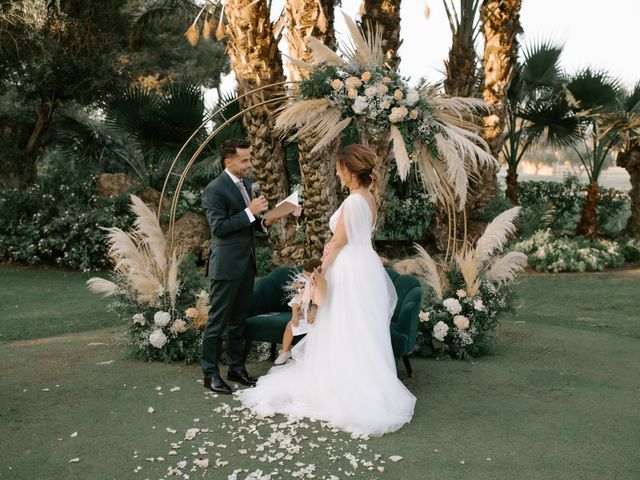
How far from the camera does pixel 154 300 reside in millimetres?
6469

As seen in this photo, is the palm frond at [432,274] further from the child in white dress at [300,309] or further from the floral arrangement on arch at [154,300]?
the floral arrangement on arch at [154,300]

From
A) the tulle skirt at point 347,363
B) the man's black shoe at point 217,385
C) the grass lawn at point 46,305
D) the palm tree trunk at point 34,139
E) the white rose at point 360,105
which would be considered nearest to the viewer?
the tulle skirt at point 347,363

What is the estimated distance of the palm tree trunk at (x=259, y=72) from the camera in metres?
10.1

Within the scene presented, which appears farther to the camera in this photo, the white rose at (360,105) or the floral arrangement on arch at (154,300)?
the floral arrangement on arch at (154,300)

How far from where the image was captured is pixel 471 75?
12.6 meters

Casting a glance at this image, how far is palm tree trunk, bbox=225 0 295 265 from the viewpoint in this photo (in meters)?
10.1

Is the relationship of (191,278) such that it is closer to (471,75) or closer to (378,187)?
(378,187)

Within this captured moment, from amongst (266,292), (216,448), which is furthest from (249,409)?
(266,292)

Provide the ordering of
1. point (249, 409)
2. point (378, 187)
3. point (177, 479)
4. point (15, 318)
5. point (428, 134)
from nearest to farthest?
point (177, 479) < point (249, 409) < point (428, 134) < point (15, 318) < point (378, 187)

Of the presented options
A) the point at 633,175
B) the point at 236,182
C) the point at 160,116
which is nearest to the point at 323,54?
the point at 236,182

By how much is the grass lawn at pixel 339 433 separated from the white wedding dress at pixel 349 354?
221 mm

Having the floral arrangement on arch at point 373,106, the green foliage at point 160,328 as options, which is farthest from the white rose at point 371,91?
the green foliage at point 160,328

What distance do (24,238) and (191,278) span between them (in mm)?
7541

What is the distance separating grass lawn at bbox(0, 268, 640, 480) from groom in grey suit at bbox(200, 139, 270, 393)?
1.70 feet
